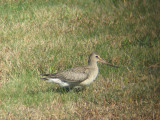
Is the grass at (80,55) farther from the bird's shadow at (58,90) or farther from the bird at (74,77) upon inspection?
the bird at (74,77)

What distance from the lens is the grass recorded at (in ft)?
19.4

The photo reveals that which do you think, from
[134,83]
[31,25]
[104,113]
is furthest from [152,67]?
[31,25]

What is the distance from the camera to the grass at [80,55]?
5926 millimetres

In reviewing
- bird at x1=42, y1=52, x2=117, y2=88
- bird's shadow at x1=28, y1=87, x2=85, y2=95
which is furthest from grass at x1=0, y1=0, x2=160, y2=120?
bird at x1=42, y1=52, x2=117, y2=88

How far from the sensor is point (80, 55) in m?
8.59

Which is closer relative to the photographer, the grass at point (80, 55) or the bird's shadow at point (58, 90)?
the grass at point (80, 55)

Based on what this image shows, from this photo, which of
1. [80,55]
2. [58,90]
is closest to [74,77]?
[58,90]

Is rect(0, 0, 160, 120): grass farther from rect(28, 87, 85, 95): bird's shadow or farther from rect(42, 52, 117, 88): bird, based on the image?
rect(42, 52, 117, 88): bird

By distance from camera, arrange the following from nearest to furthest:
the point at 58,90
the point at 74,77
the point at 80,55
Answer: the point at 74,77
the point at 58,90
the point at 80,55

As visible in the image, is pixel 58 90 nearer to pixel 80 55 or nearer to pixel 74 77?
pixel 74 77

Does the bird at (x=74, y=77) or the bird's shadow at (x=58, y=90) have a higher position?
the bird at (x=74, y=77)

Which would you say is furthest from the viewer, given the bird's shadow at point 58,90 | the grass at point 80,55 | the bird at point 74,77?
the bird's shadow at point 58,90

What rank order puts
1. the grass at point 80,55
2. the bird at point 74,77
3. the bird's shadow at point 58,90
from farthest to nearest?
1. the bird's shadow at point 58,90
2. the bird at point 74,77
3. the grass at point 80,55

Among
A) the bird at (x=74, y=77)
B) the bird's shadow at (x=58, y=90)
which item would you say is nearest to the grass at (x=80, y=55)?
the bird's shadow at (x=58, y=90)
